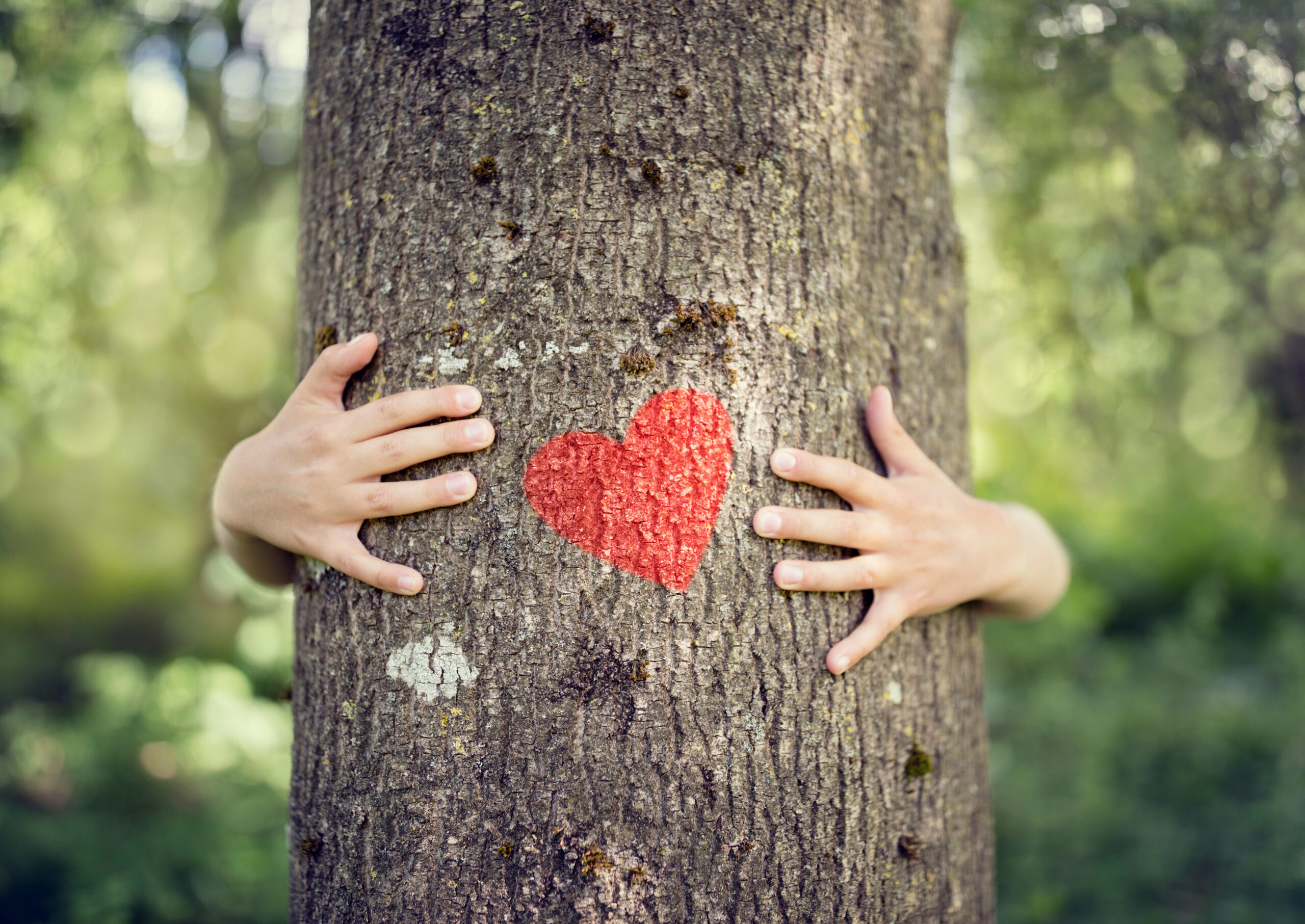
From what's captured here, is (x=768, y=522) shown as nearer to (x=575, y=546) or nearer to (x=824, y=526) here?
(x=824, y=526)

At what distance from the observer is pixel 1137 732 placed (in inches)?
165

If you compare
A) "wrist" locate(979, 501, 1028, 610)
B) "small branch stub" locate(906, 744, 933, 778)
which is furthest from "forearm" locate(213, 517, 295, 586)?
"wrist" locate(979, 501, 1028, 610)

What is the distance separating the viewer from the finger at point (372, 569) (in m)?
1.13

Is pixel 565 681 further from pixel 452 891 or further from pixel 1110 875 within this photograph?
pixel 1110 875

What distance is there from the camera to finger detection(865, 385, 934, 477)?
127cm

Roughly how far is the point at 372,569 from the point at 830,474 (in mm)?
738

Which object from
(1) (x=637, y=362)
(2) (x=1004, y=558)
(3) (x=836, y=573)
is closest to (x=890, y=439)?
(3) (x=836, y=573)

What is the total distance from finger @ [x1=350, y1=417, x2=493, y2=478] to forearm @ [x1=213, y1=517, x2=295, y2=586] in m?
0.40

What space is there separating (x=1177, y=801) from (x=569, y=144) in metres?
4.57

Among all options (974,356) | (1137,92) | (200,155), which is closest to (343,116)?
(1137,92)

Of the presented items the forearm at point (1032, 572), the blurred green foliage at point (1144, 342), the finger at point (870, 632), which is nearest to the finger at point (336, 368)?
the finger at point (870, 632)

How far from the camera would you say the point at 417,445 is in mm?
1132

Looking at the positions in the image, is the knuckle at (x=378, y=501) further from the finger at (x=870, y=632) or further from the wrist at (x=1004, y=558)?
the wrist at (x=1004, y=558)

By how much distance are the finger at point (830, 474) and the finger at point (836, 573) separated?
0.32ft
